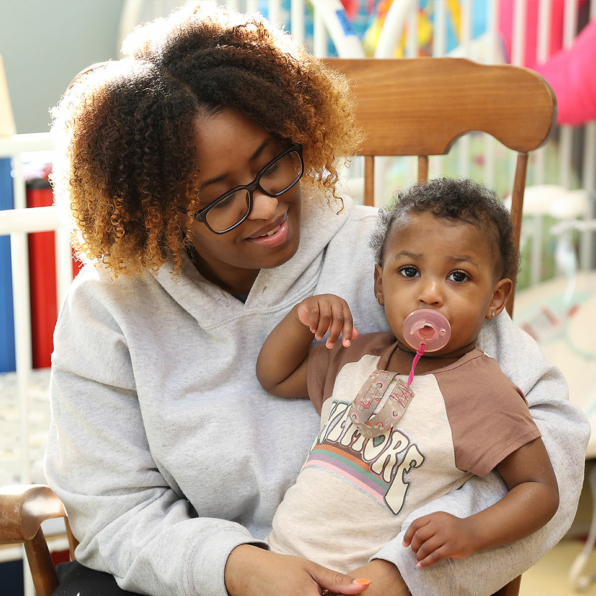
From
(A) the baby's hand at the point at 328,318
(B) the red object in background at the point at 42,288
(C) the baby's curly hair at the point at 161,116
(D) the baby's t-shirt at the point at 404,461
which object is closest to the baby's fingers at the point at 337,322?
(A) the baby's hand at the point at 328,318

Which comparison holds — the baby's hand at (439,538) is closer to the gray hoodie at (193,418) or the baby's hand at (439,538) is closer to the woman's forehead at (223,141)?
the gray hoodie at (193,418)

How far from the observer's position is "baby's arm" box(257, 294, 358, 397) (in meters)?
1.06

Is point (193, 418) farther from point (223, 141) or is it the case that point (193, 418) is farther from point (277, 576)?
point (223, 141)

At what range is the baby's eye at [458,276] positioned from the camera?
3.37ft

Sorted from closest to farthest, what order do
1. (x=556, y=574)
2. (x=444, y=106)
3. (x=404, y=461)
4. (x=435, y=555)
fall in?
1. (x=435, y=555)
2. (x=404, y=461)
3. (x=444, y=106)
4. (x=556, y=574)

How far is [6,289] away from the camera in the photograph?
2.20m

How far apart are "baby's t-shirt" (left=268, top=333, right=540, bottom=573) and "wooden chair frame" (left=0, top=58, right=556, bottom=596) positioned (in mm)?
379

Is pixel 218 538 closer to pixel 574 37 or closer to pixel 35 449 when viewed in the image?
pixel 35 449

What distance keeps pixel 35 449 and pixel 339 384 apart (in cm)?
111

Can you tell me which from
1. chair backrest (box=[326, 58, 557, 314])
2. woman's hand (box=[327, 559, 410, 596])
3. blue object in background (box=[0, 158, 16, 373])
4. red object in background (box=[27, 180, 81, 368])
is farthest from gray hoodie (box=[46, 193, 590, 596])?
red object in background (box=[27, 180, 81, 368])

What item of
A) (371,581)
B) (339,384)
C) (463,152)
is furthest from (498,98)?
(463,152)

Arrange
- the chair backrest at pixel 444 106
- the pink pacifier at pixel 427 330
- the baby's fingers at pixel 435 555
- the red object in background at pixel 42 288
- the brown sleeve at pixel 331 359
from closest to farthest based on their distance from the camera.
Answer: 1. the baby's fingers at pixel 435 555
2. the pink pacifier at pixel 427 330
3. the brown sleeve at pixel 331 359
4. the chair backrest at pixel 444 106
5. the red object in background at pixel 42 288

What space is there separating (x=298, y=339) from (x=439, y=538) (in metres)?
0.36

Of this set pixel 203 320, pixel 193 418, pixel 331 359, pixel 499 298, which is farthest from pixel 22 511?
Result: pixel 499 298
